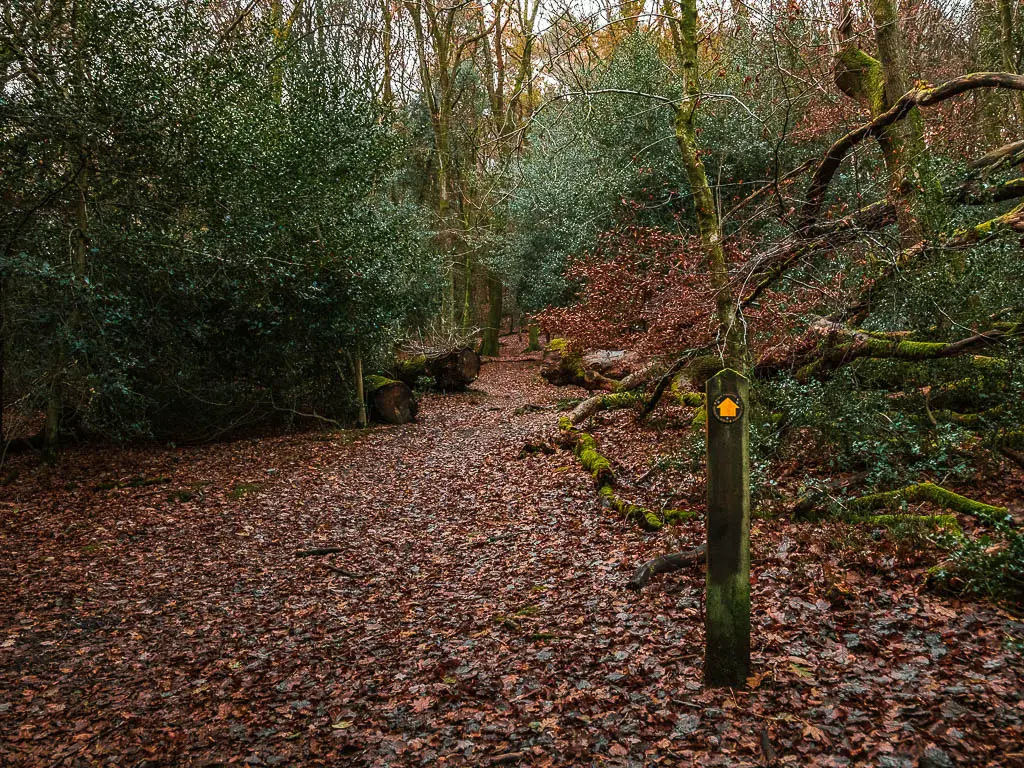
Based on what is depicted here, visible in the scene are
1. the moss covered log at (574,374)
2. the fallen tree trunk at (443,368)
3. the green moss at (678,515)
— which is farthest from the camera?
the fallen tree trunk at (443,368)

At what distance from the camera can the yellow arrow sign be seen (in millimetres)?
3387

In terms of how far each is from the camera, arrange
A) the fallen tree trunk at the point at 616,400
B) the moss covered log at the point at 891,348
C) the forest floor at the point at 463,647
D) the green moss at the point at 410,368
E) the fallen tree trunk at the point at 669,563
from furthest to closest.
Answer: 1. the green moss at the point at 410,368
2. the fallen tree trunk at the point at 616,400
3. the moss covered log at the point at 891,348
4. the fallen tree trunk at the point at 669,563
5. the forest floor at the point at 463,647

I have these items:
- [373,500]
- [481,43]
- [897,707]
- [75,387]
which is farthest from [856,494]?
[481,43]

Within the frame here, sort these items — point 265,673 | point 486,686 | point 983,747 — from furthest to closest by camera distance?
1. point 265,673
2. point 486,686
3. point 983,747

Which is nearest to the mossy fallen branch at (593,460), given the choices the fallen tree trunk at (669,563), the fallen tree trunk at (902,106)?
the fallen tree trunk at (669,563)

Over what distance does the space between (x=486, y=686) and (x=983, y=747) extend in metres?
2.52

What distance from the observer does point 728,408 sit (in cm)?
339

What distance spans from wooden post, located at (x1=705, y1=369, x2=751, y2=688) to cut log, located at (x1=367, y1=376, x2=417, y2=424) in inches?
453

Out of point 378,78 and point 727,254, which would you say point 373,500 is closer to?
point 727,254

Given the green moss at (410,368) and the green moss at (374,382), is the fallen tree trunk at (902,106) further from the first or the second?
the green moss at (410,368)

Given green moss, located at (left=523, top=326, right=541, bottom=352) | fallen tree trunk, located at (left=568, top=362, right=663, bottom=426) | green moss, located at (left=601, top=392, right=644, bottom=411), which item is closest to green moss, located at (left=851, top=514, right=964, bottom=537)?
fallen tree trunk, located at (left=568, top=362, right=663, bottom=426)

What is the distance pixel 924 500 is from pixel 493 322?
73.4 feet

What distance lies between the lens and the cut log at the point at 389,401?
14406mm

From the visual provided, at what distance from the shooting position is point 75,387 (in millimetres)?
9656
